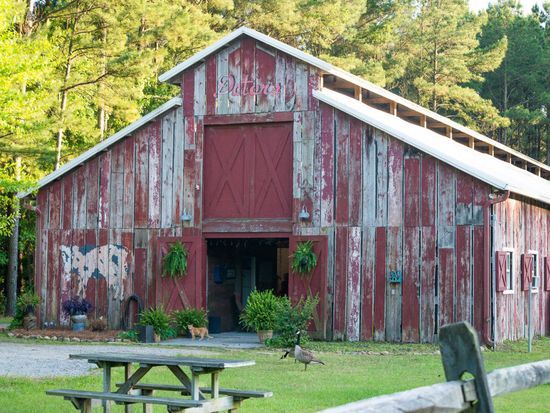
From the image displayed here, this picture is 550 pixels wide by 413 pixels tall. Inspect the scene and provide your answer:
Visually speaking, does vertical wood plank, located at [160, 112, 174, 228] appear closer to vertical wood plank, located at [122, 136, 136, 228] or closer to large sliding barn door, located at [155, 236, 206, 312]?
large sliding barn door, located at [155, 236, 206, 312]

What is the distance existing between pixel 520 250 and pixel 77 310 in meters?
10.8

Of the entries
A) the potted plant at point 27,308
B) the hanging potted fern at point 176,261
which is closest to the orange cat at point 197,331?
the hanging potted fern at point 176,261

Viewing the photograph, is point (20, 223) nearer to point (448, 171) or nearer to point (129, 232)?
point (129, 232)

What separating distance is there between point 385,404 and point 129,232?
66.0 feet

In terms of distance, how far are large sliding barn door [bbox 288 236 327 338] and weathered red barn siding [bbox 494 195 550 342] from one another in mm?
3840

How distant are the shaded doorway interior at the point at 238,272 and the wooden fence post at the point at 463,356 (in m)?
19.1

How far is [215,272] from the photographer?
25516mm

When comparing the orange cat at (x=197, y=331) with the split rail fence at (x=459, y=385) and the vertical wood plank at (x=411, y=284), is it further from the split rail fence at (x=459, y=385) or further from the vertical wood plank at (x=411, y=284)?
the split rail fence at (x=459, y=385)

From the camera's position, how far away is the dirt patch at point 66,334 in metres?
23.3

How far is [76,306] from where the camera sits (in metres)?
25.0

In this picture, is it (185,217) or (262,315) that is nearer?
(262,315)

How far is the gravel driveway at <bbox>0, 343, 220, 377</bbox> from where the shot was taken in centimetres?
1608

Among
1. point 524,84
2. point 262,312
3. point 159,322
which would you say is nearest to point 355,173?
point 262,312

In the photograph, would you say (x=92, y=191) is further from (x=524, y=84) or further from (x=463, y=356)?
(x=524, y=84)
